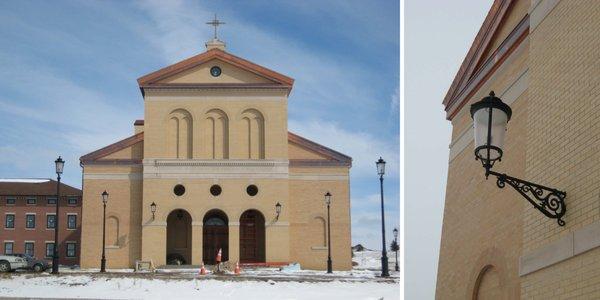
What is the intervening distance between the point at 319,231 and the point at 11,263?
10253 millimetres

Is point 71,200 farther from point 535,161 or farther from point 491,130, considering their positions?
point 491,130

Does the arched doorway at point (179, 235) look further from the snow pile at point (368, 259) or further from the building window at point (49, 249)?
the building window at point (49, 249)

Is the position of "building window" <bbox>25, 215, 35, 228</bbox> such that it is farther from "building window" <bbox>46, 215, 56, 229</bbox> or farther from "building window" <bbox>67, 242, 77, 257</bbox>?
"building window" <bbox>67, 242, 77, 257</bbox>

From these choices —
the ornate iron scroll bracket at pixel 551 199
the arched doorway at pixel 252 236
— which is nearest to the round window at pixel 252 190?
the arched doorway at pixel 252 236

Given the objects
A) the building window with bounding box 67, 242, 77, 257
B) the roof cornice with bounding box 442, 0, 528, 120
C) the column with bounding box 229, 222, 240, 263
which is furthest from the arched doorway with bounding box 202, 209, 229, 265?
the roof cornice with bounding box 442, 0, 528, 120

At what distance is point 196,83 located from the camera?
2584 cm

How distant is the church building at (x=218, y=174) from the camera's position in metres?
25.5

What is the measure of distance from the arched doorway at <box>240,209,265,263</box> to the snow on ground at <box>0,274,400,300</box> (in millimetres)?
8990

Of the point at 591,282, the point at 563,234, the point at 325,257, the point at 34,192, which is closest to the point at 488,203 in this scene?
the point at 563,234

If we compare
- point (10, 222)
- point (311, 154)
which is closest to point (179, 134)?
point (311, 154)

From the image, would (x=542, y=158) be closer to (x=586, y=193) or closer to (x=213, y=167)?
(x=586, y=193)

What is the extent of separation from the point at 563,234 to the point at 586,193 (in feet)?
1.63

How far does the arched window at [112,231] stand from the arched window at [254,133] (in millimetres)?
4560

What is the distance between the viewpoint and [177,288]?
16.1 meters
